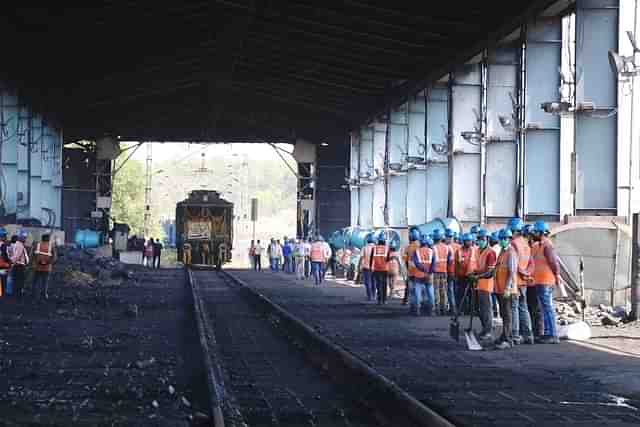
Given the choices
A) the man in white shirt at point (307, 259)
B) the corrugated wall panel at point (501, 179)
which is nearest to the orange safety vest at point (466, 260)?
the corrugated wall panel at point (501, 179)

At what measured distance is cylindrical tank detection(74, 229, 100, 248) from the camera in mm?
60156

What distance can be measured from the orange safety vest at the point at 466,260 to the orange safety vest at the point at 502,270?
102 inches

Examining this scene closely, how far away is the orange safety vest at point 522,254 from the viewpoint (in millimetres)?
15953

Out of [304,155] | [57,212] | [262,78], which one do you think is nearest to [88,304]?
[262,78]

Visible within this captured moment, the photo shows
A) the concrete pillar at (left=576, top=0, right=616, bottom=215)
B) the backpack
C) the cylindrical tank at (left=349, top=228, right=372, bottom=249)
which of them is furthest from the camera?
the cylindrical tank at (left=349, top=228, right=372, bottom=249)

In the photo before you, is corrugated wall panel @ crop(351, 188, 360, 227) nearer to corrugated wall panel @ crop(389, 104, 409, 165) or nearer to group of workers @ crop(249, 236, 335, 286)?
group of workers @ crop(249, 236, 335, 286)

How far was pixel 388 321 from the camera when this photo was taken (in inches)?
861

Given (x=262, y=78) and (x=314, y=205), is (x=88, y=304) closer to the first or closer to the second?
(x=262, y=78)

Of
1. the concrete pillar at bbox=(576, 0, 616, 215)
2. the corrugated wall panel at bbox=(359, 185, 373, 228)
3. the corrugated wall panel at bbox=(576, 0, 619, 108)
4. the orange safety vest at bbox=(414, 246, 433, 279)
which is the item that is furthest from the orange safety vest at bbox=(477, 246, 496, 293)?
the corrugated wall panel at bbox=(359, 185, 373, 228)

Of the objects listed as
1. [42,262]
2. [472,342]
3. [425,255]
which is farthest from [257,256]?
[472,342]

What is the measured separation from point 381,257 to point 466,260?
19.2 ft

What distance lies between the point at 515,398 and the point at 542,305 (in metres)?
5.77

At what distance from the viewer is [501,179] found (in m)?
31.8

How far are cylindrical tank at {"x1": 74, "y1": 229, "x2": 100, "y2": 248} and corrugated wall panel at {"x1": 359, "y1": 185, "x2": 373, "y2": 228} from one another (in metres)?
15.7
